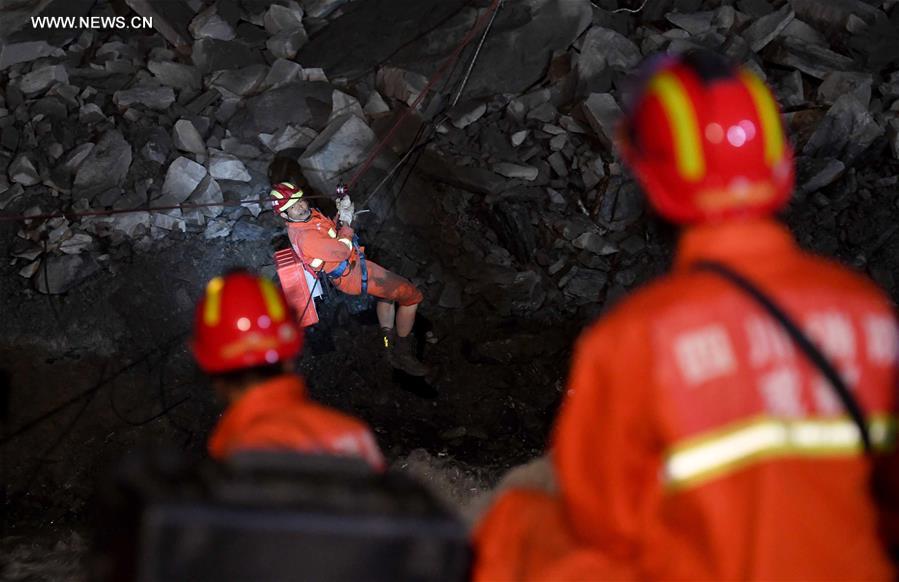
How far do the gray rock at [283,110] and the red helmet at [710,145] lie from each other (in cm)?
680

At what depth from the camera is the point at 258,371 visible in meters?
2.34

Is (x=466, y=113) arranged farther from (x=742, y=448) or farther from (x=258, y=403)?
(x=742, y=448)

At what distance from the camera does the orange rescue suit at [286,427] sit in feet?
6.38

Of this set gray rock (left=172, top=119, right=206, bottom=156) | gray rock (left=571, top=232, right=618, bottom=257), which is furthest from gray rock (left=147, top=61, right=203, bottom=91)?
gray rock (left=571, top=232, right=618, bottom=257)

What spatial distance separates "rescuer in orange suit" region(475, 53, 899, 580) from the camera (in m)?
1.56

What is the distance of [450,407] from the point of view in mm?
6641

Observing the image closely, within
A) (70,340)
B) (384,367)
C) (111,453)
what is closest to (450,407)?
(384,367)

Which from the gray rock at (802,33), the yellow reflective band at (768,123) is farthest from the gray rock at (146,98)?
the yellow reflective band at (768,123)

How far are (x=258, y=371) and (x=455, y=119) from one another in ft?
19.5

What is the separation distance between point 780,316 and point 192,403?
5.64 meters

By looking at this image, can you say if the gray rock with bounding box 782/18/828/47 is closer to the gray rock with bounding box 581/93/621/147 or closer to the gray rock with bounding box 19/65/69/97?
the gray rock with bounding box 581/93/621/147

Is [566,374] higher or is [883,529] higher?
[883,529]

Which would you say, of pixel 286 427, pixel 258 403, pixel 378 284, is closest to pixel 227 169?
pixel 378 284

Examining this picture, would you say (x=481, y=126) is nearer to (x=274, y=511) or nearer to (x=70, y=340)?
(x=70, y=340)
